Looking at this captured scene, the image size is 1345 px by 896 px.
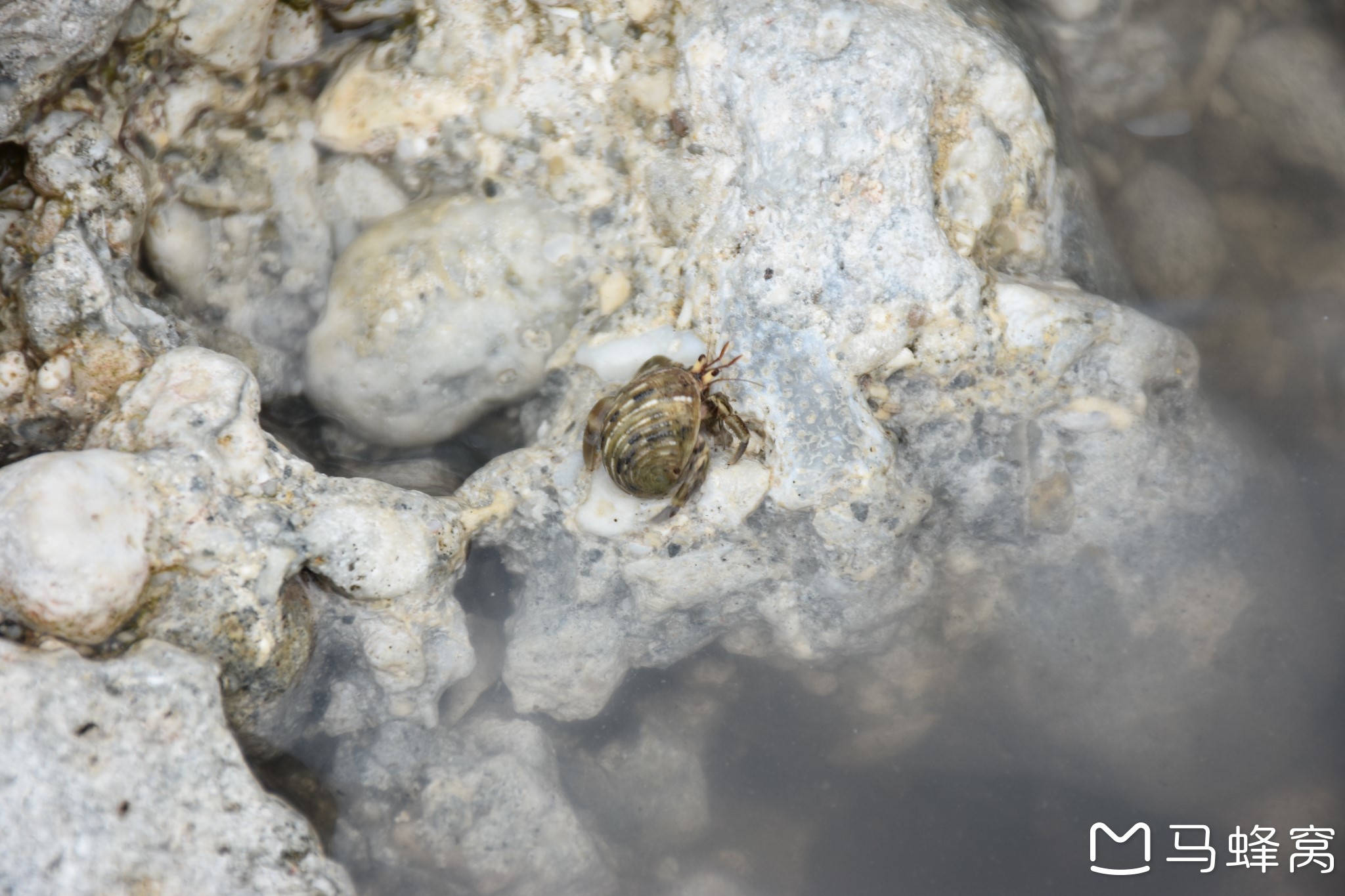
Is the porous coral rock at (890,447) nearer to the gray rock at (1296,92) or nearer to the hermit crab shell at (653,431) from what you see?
the hermit crab shell at (653,431)

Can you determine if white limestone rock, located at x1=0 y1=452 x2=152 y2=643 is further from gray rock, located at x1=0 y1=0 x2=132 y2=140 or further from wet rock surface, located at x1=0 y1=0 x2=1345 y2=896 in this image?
gray rock, located at x1=0 y1=0 x2=132 y2=140

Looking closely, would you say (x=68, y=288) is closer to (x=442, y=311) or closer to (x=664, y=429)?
(x=442, y=311)

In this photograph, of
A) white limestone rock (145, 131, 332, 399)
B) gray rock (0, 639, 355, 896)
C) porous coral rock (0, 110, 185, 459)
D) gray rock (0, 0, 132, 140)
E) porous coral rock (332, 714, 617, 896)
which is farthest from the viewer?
porous coral rock (332, 714, 617, 896)

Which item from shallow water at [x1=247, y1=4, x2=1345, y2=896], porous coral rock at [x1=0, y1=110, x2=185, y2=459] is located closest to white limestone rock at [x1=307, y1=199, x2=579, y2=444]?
shallow water at [x1=247, y1=4, x2=1345, y2=896]

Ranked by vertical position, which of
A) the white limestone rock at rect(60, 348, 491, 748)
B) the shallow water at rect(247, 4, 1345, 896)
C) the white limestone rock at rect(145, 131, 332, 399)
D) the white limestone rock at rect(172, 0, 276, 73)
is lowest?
the shallow water at rect(247, 4, 1345, 896)

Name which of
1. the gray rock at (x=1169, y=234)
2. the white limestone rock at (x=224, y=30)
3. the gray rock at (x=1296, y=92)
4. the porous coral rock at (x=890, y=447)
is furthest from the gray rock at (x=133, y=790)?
the gray rock at (x=1296, y=92)

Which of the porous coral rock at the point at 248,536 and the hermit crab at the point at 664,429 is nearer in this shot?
the porous coral rock at the point at 248,536
